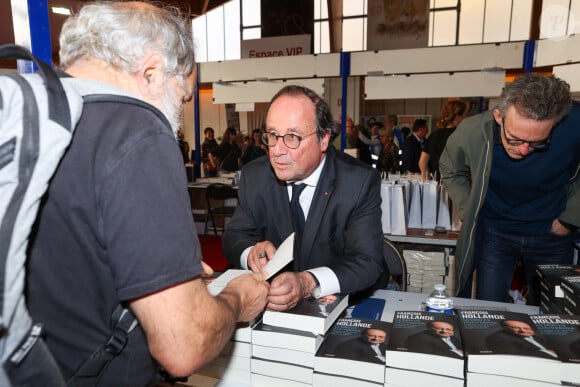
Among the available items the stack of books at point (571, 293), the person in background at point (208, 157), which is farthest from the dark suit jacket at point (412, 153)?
the stack of books at point (571, 293)

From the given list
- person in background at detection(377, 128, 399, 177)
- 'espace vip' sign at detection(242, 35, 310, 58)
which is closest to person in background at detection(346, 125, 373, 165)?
person in background at detection(377, 128, 399, 177)

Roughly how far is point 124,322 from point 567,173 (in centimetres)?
242

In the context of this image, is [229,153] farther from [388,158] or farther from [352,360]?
[352,360]

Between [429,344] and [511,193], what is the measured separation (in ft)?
5.31

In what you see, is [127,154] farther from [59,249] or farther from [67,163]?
[59,249]

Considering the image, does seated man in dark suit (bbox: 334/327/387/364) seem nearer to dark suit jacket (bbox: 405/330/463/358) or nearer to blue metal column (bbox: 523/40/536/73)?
dark suit jacket (bbox: 405/330/463/358)

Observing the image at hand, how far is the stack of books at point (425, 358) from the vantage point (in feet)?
3.27

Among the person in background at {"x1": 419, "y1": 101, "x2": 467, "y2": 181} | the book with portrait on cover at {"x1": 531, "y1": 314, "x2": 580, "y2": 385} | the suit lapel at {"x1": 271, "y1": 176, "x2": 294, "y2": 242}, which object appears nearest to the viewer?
the book with portrait on cover at {"x1": 531, "y1": 314, "x2": 580, "y2": 385}

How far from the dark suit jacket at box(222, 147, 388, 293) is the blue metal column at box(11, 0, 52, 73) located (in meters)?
0.99

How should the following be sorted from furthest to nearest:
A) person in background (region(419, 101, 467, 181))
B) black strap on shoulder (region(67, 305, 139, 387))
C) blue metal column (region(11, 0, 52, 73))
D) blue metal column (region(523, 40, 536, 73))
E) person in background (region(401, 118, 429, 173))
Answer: person in background (region(401, 118, 429, 173)) → person in background (region(419, 101, 467, 181)) → blue metal column (region(523, 40, 536, 73)) → blue metal column (region(11, 0, 52, 73)) → black strap on shoulder (region(67, 305, 139, 387))

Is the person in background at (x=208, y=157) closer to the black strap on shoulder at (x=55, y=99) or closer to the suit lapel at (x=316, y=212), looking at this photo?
the suit lapel at (x=316, y=212)

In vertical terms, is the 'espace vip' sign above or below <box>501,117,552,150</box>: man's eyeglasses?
above

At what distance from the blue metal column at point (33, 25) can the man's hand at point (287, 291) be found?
3.53 feet

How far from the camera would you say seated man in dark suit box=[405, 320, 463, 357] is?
3.33 feet
